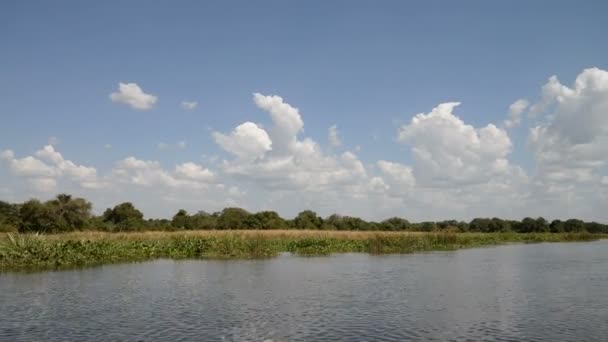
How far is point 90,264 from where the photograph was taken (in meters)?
36.3

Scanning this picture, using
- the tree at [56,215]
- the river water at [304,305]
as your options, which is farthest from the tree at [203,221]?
the river water at [304,305]

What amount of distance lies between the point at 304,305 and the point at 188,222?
80.9 metres

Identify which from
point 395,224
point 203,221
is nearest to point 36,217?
point 203,221

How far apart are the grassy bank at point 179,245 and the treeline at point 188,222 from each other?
41.1 feet

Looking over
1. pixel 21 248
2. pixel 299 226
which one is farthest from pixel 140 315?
pixel 299 226

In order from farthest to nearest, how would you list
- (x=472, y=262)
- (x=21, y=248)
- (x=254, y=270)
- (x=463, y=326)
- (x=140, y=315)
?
(x=472, y=262) < (x=21, y=248) < (x=254, y=270) < (x=140, y=315) < (x=463, y=326)

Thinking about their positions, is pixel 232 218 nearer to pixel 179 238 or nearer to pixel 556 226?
pixel 179 238

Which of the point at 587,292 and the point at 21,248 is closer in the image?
the point at 587,292

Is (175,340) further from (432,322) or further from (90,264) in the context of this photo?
(90,264)

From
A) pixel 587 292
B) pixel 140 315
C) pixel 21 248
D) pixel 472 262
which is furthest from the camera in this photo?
pixel 472 262

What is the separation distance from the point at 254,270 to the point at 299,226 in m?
71.1

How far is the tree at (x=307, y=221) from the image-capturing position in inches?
4109

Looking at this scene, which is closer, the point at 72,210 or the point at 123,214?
the point at 72,210

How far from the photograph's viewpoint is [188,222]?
322 feet
